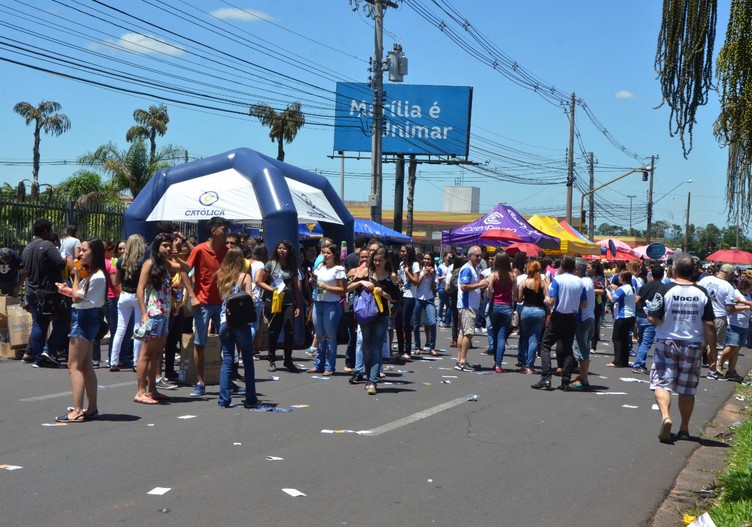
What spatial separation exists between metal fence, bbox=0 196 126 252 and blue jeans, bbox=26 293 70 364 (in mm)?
3787

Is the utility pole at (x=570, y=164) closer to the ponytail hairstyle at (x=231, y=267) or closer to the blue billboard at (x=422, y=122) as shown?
the blue billboard at (x=422, y=122)

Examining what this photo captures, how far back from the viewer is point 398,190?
46906 millimetres

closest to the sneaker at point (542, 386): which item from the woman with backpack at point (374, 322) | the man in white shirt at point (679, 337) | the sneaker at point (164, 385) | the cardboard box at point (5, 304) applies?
the woman with backpack at point (374, 322)

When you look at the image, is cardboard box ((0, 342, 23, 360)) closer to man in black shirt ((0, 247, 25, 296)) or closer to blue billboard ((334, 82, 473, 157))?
man in black shirt ((0, 247, 25, 296))

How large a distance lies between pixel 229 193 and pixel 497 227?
14.8m

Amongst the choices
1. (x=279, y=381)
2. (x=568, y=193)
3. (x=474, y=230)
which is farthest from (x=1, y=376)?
(x=568, y=193)

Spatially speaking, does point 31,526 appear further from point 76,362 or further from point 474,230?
point 474,230

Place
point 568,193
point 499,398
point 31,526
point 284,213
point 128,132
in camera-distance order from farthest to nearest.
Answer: point 128,132
point 568,193
point 284,213
point 499,398
point 31,526

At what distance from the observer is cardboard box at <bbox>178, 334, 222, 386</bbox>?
36.6 feet

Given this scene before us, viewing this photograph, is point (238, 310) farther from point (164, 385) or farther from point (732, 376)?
point (732, 376)

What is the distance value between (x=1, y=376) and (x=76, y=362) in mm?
3957

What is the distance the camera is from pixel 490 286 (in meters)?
14.9

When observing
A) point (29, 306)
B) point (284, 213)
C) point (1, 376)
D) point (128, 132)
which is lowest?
point (1, 376)

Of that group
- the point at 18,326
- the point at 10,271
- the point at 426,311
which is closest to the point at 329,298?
the point at 426,311
